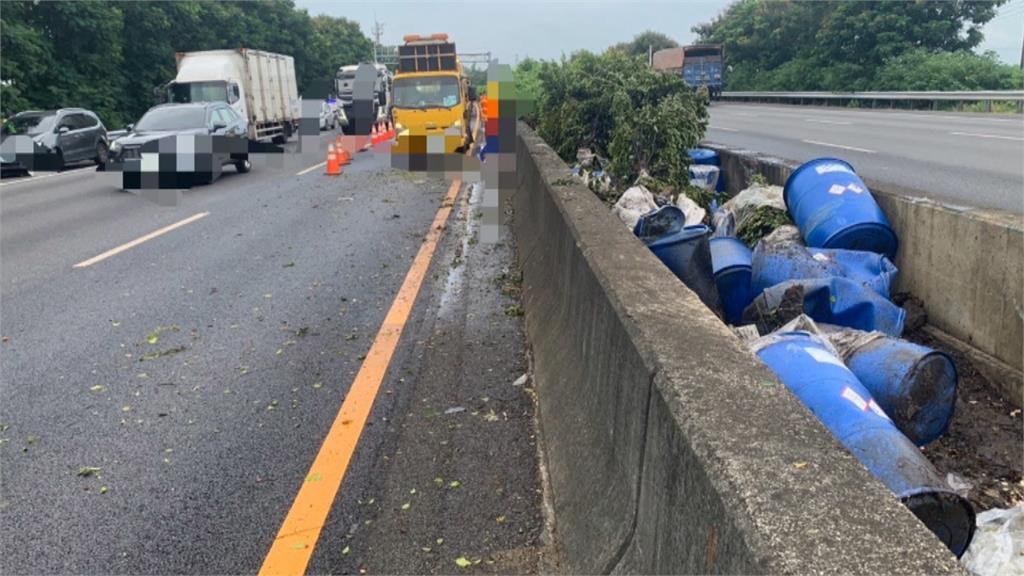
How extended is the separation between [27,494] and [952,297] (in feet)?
16.7

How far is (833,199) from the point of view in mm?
6031

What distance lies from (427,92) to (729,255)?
16.5 metres

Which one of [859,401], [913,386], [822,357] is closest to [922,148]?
[913,386]

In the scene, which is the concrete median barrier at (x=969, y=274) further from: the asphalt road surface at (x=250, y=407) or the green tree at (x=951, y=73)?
the green tree at (x=951, y=73)

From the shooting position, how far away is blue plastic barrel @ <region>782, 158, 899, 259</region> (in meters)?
5.82

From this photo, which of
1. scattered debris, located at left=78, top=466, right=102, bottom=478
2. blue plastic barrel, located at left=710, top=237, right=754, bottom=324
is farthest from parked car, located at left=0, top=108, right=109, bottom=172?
blue plastic barrel, located at left=710, top=237, right=754, bottom=324

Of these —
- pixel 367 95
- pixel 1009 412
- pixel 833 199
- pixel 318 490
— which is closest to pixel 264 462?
pixel 318 490

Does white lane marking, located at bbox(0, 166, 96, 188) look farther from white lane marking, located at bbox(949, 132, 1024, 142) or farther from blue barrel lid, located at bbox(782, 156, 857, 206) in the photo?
white lane marking, located at bbox(949, 132, 1024, 142)

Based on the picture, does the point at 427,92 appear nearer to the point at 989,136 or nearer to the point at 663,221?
the point at 989,136

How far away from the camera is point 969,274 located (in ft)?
16.4

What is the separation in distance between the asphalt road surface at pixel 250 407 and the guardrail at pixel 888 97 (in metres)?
22.8

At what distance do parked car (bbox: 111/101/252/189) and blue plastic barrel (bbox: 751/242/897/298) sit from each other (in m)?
13.1

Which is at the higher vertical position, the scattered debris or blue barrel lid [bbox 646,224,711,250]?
blue barrel lid [bbox 646,224,711,250]

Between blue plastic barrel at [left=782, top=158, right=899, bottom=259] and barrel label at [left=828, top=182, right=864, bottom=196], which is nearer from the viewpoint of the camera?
blue plastic barrel at [left=782, top=158, right=899, bottom=259]
